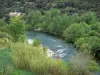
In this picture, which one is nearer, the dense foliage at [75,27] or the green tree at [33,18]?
the dense foliage at [75,27]

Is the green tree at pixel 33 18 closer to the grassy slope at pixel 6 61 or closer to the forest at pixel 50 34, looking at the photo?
the forest at pixel 50 34

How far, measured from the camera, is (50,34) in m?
64.4

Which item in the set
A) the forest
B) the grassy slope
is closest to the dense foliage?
the forest

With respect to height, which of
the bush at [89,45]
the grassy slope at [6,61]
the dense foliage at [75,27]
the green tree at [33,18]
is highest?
the grassy slope at [6,61]

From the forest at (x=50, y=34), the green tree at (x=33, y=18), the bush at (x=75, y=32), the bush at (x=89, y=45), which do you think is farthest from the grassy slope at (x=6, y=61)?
the green tree at (x=33, y=18)

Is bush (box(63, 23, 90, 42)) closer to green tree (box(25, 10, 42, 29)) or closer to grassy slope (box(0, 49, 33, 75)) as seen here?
green tree (box(25, 10, 42, 29))

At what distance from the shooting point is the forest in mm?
18656

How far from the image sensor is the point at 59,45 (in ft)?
163

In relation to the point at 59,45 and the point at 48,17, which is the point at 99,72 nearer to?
the point at 59,45

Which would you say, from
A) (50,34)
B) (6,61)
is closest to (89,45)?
(50,34)

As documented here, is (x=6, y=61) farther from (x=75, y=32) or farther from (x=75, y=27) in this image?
(x=75, y=27)

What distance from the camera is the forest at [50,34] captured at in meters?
18.7

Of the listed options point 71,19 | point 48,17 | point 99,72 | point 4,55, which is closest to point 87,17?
point 71,19

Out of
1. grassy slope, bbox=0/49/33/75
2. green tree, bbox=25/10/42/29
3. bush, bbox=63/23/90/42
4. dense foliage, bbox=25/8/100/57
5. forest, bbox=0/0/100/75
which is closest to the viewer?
grassy slope, bbox=0/49/33/75
